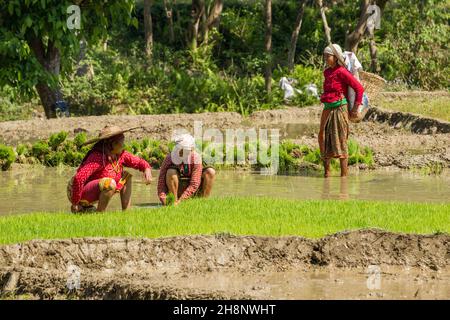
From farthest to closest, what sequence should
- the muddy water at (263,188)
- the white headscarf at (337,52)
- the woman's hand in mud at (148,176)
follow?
the white headscarf at (337,52), the muddy water at (263,188), the woman's hand in mud at (148,176)

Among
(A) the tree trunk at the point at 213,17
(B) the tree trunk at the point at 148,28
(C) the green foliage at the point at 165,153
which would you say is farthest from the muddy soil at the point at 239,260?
(A) the tree trunk at the point at 213,17

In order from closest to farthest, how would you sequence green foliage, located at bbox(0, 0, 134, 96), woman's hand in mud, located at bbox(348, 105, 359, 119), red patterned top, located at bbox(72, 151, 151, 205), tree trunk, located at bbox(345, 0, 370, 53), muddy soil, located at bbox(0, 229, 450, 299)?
muddy soil, located at bbox(0, 229, 450, 299), red patterned top, located at bbox(72, 151, 151, 205), woman's hand in mud, located at bbox(348, 105, 359, 119), green foliage, located at bbox(0, 0, 134, 96), tree trunk, located at bbox(345, 0, 370, 53)

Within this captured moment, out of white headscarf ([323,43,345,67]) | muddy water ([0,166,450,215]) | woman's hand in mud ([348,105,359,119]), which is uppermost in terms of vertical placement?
white headscarf ([323,43,345,67])

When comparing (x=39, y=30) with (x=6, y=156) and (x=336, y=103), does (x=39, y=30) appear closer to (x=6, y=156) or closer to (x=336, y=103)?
(x=6, y=156)

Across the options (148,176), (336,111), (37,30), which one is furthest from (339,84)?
(37,30)

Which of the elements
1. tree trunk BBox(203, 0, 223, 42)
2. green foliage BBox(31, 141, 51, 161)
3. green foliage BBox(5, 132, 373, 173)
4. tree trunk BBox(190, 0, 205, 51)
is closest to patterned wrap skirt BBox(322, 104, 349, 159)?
green foliage BBox(5, 132, 373, 173)

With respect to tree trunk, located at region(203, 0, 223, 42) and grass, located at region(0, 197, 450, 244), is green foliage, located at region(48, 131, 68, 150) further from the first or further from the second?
tree trunk, located at region(203, 0, 223, 42)

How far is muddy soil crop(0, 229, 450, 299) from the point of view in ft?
28.2

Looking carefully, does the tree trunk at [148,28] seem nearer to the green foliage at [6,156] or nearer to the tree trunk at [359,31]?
the tree trunk at [359,31]

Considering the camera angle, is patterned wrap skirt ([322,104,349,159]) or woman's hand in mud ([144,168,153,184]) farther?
patterned wrap skirt ([322,104,349,159])

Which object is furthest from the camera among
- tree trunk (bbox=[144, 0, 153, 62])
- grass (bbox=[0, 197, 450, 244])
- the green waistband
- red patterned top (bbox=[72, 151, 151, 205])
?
tree trunk (bbox=[144, 0, 153, 62])

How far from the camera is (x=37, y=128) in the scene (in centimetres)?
1877

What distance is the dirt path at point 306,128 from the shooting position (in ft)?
52.8

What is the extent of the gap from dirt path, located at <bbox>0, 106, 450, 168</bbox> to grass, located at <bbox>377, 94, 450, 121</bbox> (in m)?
0.71
